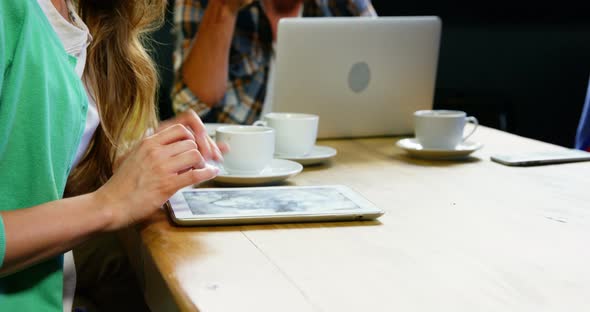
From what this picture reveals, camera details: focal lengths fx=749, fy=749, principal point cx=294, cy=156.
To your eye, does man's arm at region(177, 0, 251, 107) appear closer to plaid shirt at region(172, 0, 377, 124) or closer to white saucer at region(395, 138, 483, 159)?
plaid shirt at region(172, 0, 377, 124)

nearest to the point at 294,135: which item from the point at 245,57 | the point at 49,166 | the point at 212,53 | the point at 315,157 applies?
the point at 315,157

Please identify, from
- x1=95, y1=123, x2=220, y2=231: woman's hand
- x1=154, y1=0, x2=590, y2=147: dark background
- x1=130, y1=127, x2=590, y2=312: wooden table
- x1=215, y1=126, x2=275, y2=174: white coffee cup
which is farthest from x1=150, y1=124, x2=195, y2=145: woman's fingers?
x1=154, y1=0, x2=590, y2=147: dark background

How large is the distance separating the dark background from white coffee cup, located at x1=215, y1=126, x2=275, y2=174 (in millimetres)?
2042

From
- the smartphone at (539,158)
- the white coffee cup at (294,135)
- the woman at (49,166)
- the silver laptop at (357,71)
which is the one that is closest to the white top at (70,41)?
the woman at (49,166)

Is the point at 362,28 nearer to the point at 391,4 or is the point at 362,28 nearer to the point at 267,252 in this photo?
the point at 267,252

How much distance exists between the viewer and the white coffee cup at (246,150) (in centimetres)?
118

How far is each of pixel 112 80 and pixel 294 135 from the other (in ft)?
1.10

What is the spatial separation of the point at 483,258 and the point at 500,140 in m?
0.82

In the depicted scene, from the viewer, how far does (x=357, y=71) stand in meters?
1.53

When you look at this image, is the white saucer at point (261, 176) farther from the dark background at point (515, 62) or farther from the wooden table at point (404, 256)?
the dark background at point (515, 62)

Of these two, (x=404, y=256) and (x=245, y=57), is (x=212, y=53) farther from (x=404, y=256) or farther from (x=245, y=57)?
(x=404, y=256)

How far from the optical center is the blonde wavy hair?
1186 mm

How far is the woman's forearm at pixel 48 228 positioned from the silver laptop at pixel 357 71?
70cm

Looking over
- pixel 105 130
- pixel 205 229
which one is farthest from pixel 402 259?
pixel 105 130
